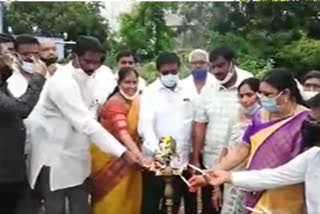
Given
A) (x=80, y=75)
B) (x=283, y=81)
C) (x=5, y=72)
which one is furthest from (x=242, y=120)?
(x=5, y=72)

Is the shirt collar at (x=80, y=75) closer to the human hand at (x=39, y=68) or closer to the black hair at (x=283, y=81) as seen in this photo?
the human hand at (x=39, y=68)

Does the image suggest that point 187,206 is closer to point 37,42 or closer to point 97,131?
point 97,131

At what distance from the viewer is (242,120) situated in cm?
550

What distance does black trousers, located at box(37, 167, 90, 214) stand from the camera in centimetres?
523

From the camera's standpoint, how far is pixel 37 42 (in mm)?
5742

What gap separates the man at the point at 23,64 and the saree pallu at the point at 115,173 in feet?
2.05

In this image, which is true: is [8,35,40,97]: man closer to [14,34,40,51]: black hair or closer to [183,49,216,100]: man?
[14,34,40,51]: black hair

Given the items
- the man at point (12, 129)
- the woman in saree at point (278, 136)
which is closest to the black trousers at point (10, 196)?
the man at point (12, 129)

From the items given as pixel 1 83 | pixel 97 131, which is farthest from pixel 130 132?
pixel 1 83

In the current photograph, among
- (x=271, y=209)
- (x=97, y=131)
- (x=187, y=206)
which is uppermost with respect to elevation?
(x=97, y=131)

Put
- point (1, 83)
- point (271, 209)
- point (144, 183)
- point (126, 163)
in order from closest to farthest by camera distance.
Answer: point (271, 209)
point (1, 83)
point (126, 163)
point (144, 183)

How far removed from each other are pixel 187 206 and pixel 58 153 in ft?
4.61

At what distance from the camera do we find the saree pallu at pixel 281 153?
14.1 feet

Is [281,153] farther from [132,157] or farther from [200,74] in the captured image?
[200,74]
